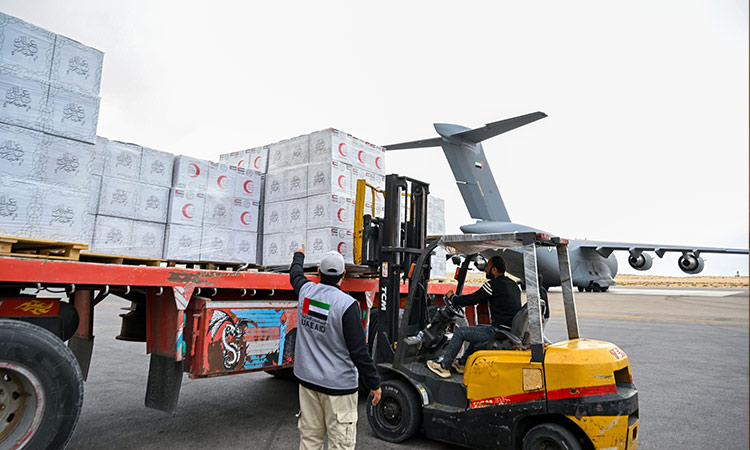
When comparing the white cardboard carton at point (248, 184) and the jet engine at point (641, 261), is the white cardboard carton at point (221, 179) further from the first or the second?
the jet engine at point (641, 261)

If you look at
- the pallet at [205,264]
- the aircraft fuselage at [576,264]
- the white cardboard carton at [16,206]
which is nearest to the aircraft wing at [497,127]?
the aircraft fuselage at [576,264]

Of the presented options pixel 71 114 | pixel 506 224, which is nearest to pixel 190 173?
pixel 71 114

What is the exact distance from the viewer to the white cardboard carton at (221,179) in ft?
19.3

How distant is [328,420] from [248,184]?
3.83 metres

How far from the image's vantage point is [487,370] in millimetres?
4207

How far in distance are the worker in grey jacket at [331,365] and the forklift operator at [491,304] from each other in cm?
157

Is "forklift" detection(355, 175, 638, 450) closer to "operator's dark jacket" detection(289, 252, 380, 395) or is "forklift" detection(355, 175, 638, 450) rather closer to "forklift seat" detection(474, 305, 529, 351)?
"forklift seat" detection(474, 305, 529, 351)

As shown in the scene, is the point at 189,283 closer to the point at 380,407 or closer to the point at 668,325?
the point at 380,407

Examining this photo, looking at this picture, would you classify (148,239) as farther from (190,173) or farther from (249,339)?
(249,339)

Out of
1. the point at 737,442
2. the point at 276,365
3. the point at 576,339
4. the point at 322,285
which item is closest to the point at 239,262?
the point at 276,365

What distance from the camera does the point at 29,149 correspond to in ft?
12.0

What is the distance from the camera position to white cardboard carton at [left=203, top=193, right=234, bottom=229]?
5.73m

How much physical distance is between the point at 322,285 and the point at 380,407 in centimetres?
219

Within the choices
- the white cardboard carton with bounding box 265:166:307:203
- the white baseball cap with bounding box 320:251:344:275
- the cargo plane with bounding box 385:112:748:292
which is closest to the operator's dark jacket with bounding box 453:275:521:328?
the cargo plane with bounding box 385:112:748:292
